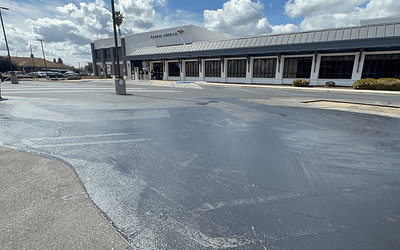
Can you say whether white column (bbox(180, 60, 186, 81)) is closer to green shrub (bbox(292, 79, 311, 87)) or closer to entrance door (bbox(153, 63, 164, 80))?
entrance door (bbox(153, 63, 164, 80))

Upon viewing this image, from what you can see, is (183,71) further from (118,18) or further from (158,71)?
(118,18)

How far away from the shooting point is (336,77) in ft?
85.6

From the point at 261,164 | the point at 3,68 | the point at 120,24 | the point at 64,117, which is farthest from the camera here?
the point at 3,68

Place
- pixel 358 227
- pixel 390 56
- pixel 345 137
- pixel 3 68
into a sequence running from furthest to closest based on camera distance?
pixel 3 68 → pixel 390 56 → pixel 345 137 → pixel 358 227

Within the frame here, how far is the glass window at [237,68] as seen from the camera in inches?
1272

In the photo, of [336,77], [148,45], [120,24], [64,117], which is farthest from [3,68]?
[336,77]

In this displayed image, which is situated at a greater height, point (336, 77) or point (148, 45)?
point (148, 45)

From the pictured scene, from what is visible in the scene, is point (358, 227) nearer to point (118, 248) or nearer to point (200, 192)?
point (200, 192)

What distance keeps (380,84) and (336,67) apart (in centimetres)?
549

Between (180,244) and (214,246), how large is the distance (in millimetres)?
376

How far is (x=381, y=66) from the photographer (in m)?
23.8

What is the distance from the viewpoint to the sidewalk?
2.33m

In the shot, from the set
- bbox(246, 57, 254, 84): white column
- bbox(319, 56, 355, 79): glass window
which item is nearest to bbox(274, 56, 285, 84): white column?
bbox(246, 57, 254, 84): white column

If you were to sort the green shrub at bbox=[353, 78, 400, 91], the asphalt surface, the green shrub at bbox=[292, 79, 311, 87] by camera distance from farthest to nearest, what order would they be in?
the green shrub at bbox=[292, 79, 311, 87] → the green shrub at bbox=[353, 78, 400, 91] → the asphalt surface
